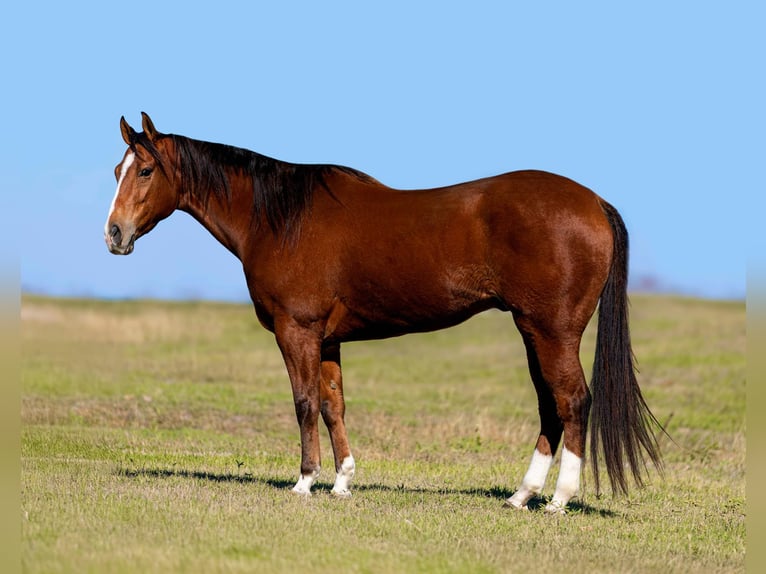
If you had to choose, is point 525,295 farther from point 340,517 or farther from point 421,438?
point 421,438

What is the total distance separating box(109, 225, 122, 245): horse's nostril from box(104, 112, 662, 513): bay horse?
1cm

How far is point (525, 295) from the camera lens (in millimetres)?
7891

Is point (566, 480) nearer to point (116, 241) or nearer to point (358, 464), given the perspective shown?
point (358, 464)

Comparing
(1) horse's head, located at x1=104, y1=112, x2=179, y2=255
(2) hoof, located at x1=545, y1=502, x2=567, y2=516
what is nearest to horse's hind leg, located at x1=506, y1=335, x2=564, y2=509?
(2) hoof, located at x1=545, y1=502, x2=567, y2=516

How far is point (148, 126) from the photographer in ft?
29.2

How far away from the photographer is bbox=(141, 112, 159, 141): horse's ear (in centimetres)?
888

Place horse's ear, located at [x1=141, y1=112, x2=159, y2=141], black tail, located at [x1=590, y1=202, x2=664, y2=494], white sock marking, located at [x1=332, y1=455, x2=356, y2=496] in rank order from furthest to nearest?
horse's ear, located at [x1=141, y1=112, x2=159, y2=141], white sock marking, located at [x1=332, y1=455, x2=356, y2=496], black tail, located at [x1=590, y1=202, x2=664, y2=494]

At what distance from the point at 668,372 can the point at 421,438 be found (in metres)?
11.1

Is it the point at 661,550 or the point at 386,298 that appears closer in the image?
the point at 661,550

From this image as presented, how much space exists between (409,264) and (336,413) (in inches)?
63.4

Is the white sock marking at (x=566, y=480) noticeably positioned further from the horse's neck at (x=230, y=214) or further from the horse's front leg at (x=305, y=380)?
the horse's neck at (x=230, y=214)

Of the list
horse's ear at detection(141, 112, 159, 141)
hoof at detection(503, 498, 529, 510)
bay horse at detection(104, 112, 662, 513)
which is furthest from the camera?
horse's ear at detection(141, 112, 159, 141)

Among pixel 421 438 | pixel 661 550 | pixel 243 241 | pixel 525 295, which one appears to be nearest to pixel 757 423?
pixel 661 550

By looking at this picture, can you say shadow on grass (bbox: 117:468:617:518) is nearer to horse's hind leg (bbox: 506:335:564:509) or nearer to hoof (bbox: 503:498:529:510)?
hoof (bbox: 503:498:529:510)
